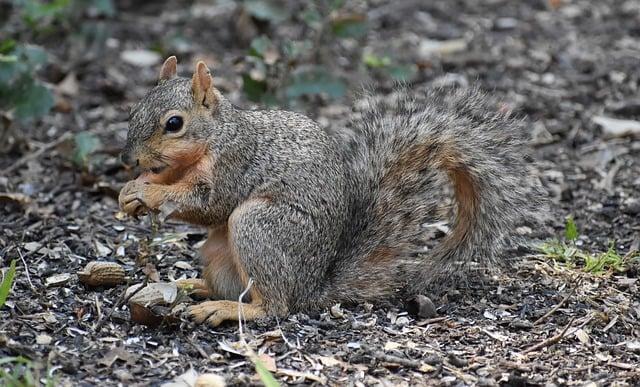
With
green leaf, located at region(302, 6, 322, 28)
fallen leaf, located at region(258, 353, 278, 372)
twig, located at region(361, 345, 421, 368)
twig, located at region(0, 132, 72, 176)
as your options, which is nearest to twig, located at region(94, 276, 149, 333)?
fallen leaf, located at region(258, 353, 278, 372)

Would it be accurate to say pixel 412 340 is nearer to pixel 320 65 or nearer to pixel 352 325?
pixel 352 325

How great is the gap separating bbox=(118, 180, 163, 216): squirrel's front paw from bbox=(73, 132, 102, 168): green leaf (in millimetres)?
1171

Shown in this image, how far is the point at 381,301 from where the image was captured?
3.64 meters

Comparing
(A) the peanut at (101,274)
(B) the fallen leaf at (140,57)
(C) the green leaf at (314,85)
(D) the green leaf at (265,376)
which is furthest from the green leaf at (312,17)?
(D) the green leaf at (265,376)

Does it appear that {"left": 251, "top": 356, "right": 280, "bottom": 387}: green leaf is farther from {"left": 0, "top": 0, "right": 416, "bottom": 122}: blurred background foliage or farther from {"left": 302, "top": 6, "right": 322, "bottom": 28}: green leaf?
{"left": 302, "top": 6, "right": 322, "bottom": 28}: green leaf

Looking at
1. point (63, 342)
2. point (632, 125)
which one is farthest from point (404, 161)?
point (632, 125)

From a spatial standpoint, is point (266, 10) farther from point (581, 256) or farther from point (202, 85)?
point (581, 256)

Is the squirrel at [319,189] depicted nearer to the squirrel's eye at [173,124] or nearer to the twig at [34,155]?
the squirrel's eye at [173,124]

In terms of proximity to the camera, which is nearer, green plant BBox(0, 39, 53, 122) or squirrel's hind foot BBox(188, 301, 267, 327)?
squirrel's hind foot BBox(188, 301, 267, 327)

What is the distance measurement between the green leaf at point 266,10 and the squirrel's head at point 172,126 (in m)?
2.26

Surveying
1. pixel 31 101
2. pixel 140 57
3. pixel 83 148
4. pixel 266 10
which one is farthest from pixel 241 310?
pixel 140 57

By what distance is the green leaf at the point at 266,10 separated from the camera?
580 cm

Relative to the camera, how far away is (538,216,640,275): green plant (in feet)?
12.9

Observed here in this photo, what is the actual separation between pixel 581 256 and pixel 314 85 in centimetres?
183
